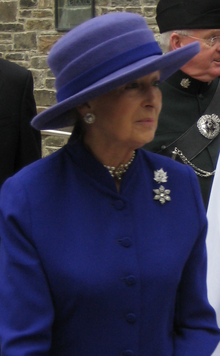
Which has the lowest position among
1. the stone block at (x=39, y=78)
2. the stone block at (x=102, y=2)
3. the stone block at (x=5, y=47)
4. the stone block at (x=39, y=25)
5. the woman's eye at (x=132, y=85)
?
the stone block at (x=39, y=78)

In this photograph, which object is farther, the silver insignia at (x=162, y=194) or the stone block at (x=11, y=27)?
the stone block at (x=11, y=27)

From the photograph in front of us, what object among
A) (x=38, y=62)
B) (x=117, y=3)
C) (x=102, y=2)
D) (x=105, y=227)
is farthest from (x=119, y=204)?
(x=38, y=62)

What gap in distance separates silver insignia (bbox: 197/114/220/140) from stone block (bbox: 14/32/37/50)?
644 cm

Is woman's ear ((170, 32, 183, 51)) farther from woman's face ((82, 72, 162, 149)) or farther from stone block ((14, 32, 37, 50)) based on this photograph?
stone block ((14, 32, 37, 50))

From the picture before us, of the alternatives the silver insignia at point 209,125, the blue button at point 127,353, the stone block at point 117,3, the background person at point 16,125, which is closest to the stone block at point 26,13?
the stone block at point 117,3

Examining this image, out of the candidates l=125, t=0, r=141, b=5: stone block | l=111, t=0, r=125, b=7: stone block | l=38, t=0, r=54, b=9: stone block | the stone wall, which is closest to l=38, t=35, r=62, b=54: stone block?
the stone wall

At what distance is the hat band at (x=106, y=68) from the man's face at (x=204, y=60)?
52.1 inches

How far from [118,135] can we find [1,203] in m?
0.35

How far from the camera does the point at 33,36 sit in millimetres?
8969

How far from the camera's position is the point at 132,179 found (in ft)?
5.71

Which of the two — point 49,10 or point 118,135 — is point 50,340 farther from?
point 49,10

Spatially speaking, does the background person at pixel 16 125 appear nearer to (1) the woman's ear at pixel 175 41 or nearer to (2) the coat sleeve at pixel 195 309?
(1) the woman's ear at pixel 175 41

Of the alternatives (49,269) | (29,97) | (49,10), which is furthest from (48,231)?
(49,10)

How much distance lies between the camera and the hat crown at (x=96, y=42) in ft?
5.15
